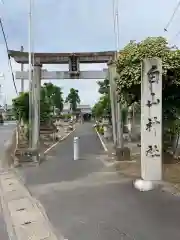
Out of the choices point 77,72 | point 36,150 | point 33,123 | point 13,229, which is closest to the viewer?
point 13,229

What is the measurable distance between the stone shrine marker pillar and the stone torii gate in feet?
21.4

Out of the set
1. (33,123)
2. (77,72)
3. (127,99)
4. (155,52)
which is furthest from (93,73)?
(155,52)

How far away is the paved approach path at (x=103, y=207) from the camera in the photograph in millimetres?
6386

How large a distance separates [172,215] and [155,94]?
167 inches

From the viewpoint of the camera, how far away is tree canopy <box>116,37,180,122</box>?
11844mm

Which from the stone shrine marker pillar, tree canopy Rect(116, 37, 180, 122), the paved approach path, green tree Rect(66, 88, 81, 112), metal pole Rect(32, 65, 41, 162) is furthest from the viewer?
green tree Rect(66, 88, 81, 112)

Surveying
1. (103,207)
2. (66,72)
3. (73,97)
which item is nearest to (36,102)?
(66,72)

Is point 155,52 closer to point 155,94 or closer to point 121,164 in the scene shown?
point 155,94

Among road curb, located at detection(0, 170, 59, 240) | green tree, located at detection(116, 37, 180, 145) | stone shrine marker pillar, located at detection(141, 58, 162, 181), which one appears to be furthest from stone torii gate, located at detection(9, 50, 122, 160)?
stone shrine marker pillar, located at detection(141, 58, 162, 181)

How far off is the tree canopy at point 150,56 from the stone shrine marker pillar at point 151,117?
48.4 inches

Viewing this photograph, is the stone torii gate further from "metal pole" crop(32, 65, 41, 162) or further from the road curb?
the road curb

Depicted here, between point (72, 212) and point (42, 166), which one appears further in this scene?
point (42, 166)

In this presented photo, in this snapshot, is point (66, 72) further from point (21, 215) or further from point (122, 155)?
point (21, 215)

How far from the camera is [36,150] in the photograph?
16281 millimetres
